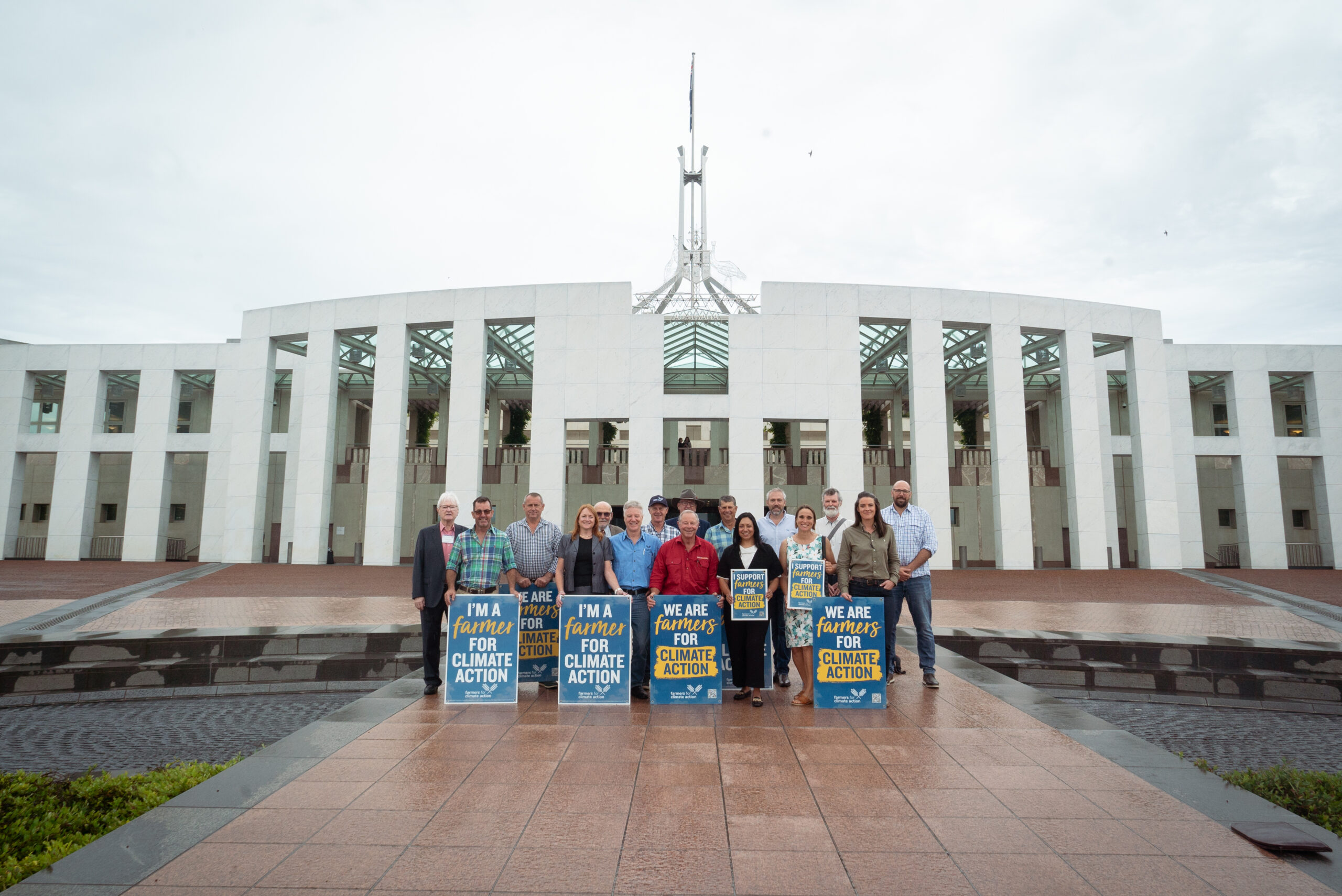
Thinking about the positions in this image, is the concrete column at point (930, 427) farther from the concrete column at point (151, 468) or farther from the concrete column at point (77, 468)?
the concrete column at point (77, 468)

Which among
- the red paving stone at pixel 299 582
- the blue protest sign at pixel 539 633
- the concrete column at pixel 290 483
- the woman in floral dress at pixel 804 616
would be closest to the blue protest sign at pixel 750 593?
the woman in floral dress at pixel 804 616

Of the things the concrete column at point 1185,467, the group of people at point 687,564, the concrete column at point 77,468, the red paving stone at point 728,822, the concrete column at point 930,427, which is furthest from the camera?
the concrete column at point 77,468

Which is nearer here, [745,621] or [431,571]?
[745,621]

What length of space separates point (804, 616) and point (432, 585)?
12.8 ft

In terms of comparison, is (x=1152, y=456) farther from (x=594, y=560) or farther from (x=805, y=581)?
(x=594, y=560)

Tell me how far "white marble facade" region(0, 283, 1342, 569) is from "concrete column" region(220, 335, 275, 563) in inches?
2.7

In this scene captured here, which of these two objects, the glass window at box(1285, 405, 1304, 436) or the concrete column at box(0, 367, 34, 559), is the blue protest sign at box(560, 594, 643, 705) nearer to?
the concrete column at box(0, 367, 34, 559)

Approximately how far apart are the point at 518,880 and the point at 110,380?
124 ft

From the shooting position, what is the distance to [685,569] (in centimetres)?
747

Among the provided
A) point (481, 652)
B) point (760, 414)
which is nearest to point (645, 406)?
point (760, 414)

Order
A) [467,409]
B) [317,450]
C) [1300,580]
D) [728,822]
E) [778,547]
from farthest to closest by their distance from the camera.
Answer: [317,450], [467,409], [1300,580], [778,547], [728,822]

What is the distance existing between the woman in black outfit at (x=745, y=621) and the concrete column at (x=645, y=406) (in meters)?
15.7

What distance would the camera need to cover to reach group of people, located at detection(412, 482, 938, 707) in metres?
7.38

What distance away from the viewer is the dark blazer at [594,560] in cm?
757
